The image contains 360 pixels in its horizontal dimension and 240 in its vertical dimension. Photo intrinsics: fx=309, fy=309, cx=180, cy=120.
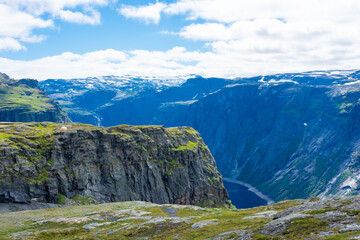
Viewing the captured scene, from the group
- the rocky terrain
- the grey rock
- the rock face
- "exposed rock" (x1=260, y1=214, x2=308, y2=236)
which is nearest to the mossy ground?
the rocky terrain

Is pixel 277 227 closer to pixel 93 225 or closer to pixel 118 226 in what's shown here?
pixel 118 226

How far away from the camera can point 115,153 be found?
7352 inches

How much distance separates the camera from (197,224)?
71750mm

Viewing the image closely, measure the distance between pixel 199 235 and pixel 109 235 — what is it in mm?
23220

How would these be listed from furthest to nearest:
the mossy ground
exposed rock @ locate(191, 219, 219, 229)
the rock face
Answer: the rock face
exposed rock @ locate(191, 219, 219, 229)
the mossy ground

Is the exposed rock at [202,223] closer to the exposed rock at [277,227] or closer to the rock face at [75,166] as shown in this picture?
the exposed rock at [277,227]

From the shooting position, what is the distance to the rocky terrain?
44.1m

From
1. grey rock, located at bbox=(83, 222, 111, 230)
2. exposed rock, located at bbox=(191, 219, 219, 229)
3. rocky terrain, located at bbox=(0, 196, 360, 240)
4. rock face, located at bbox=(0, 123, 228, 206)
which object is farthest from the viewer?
rock face, located at bbox=(0, 123, 228, 206)

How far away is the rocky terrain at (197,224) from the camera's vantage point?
44.1m

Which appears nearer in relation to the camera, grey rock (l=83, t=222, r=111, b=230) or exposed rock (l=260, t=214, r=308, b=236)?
exposed rock (l=260, t=214, r=308, b=236)

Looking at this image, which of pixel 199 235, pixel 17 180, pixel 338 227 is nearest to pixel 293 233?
pixel 338 227

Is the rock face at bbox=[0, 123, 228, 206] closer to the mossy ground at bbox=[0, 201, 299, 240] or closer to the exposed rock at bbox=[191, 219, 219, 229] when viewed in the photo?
the mossy ground at bbox=[0, 201, 299, 240]

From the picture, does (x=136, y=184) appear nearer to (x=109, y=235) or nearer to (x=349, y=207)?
(x=109, y=235)

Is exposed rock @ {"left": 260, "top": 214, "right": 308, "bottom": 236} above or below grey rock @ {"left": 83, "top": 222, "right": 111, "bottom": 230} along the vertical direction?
above
